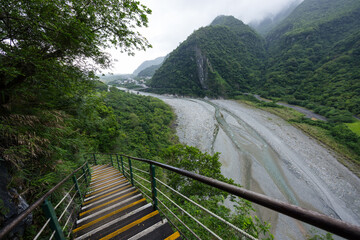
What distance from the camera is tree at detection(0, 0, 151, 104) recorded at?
7.29 ft

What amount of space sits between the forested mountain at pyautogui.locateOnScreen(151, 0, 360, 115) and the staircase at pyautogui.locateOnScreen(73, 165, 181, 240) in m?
40.6

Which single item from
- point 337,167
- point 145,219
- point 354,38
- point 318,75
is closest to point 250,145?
point 337,167

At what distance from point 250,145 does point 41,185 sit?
2198cm

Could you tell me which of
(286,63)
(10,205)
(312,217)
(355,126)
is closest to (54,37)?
(10,205)

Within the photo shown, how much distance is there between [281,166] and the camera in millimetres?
16250

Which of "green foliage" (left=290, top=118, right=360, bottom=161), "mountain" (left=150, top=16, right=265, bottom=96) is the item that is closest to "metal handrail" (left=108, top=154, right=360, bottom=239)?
"green foliage" (left=290, top=118, right=360, bottom=161)

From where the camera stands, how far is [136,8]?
3.70 m

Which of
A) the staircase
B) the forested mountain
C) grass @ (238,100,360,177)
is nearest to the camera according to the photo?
the staircase

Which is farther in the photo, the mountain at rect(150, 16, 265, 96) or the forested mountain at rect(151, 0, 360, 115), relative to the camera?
the mountain at rect(150, 16, 265, 96)

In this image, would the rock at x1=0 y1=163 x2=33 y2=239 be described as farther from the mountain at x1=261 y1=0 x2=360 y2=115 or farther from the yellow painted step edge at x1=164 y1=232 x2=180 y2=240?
the mountain at x1=261 y1=0 x2=360 y2=115

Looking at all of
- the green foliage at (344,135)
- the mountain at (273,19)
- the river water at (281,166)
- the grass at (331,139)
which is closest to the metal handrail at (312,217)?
the river water at (281,166)

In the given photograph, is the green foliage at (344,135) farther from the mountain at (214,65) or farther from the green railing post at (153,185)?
the mountain at (214,65)

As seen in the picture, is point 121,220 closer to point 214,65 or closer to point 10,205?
point 10,205

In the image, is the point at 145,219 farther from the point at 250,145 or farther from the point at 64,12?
the point at 250,145
